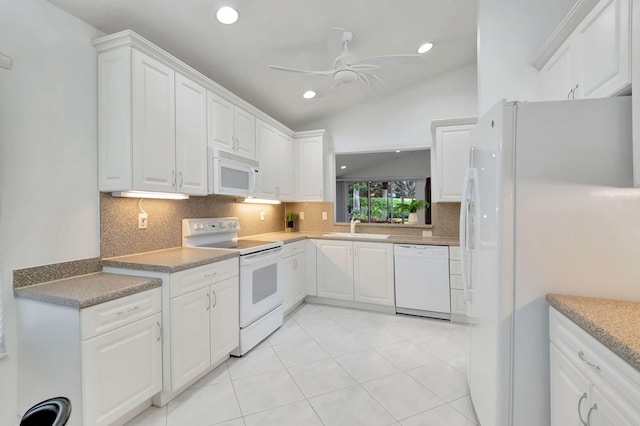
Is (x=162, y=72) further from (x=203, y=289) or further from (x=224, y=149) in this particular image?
(x=203, y=289)

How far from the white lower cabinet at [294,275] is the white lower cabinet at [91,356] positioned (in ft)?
5.37

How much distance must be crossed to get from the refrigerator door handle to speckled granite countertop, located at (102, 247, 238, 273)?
1.71 m

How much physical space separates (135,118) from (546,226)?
243 centimetres

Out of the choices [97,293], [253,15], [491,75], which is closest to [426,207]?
[491,75]

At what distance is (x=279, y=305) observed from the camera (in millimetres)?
3070

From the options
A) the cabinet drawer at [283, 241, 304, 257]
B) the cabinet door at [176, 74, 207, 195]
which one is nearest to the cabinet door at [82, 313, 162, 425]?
the cabinet door at [176, 74, 207, 195]

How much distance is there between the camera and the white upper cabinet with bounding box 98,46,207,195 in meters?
1.91

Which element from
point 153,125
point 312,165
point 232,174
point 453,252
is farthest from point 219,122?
point 453,252

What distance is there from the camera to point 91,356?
1434mm

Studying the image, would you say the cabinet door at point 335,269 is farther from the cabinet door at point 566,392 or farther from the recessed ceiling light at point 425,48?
Result: the cabinet door at point 566,392

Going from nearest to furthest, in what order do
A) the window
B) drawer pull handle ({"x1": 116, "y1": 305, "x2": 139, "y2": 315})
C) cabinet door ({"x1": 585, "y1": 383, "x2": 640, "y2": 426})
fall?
cabinet door ({"x1": 585, "y1": 383, "x2": 640, "y2": 426}) → drawer pull handle ({"x1": 116, "y1": 305, "x2": 139, "y2": 315}) → the window

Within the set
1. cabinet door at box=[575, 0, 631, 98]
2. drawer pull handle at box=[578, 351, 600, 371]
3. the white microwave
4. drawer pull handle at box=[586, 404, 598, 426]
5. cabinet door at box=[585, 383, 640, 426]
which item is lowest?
drawer pull handle at box=[586, 404, 598, 426]

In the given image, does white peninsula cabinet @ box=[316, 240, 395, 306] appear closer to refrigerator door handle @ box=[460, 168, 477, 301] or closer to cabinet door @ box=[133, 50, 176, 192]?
refrigerator door handle @ box=[460, 168, 477, 301]

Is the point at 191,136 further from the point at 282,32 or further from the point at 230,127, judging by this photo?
the point at 282,32
